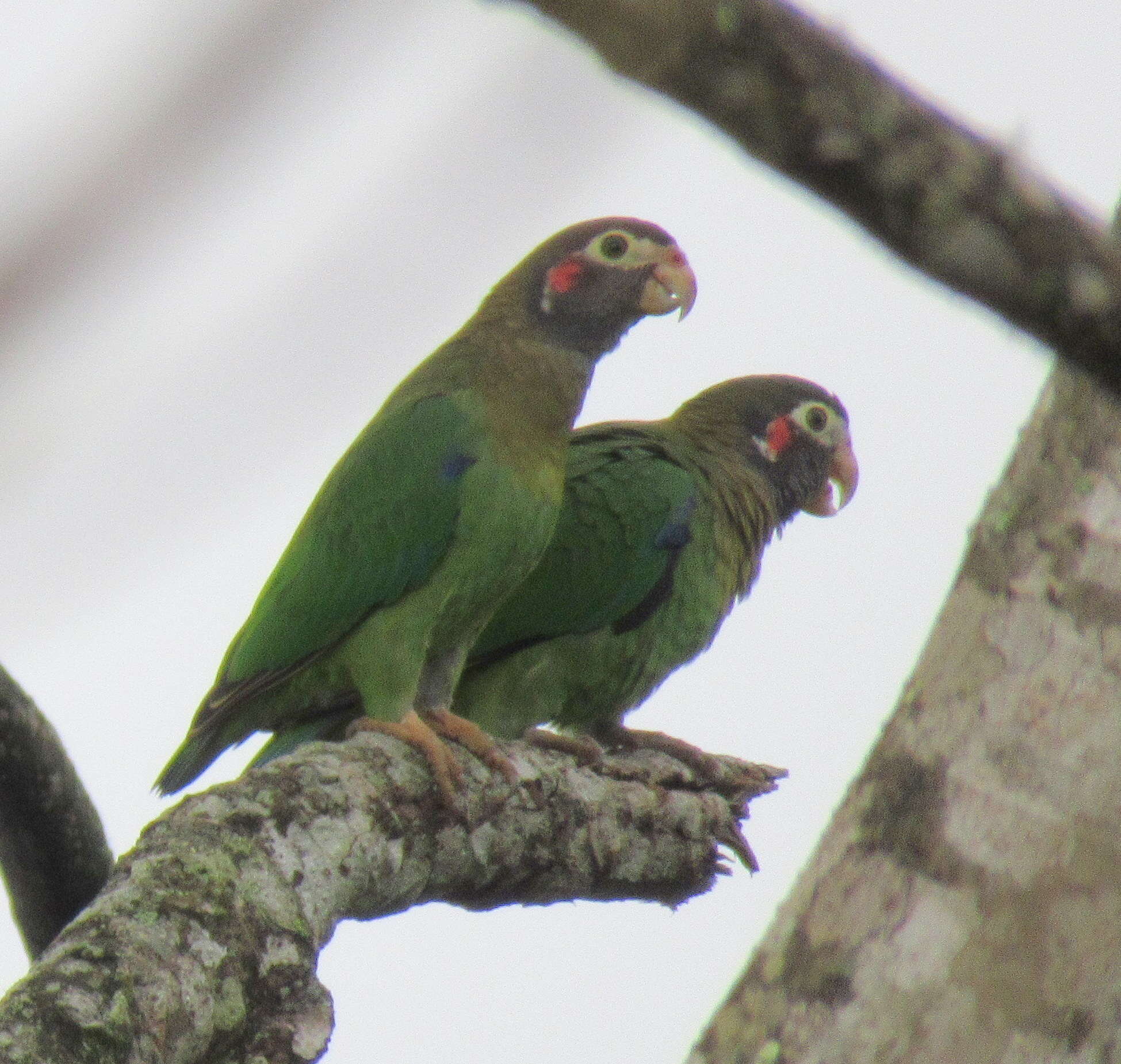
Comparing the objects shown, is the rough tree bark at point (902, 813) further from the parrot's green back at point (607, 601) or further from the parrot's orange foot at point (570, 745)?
the parrot's green back at point (607, 601)

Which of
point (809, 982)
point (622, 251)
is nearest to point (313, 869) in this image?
point (809, 982)

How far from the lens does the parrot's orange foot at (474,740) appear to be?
154 inches

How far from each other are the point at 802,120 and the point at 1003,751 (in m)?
1.03

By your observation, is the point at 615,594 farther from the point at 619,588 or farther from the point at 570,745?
the point at 570,745

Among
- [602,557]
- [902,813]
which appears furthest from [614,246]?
[902,813]

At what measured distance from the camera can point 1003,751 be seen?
6.22 ft

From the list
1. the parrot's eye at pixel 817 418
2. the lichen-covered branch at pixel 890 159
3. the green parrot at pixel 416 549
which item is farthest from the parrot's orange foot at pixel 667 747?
the lichen-covered branch at pixel 890 159

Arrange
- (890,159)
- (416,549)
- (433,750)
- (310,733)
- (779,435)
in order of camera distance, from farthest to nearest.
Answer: (779,435) < (310,733) < (416,549) < (433,750) < (890,159)

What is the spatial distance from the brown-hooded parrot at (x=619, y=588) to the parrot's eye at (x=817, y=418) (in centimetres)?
42

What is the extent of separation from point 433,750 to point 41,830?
0.88 metres

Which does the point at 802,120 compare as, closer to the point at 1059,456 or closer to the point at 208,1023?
the point at 1059,456

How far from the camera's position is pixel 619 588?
495 cm

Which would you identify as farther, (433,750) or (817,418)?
(817,418)

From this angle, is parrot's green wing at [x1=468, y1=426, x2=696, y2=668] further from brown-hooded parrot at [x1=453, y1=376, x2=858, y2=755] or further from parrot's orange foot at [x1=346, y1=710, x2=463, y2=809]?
parrot's orange foot at [x1=346, y1=710, x2=463, y2=809]
